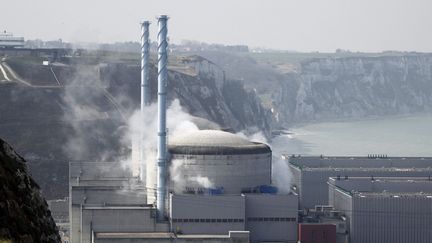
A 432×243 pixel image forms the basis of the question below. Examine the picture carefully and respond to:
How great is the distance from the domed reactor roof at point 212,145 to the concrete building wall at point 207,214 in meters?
2.81

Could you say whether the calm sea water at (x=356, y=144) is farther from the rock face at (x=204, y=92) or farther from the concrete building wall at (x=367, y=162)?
the concrete building wall at (x=367, y=162)

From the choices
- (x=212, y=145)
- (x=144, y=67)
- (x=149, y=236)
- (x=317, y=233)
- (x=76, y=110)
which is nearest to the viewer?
(x=149, y=236)

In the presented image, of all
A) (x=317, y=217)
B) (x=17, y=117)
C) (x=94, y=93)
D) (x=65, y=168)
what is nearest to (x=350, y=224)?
(x=317, y=217)

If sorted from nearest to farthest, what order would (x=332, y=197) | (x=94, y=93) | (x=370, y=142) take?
1. (x=332, y=197)
2. (x=94, y=93)
3. (x=370, y=142)

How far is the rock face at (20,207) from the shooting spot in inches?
677

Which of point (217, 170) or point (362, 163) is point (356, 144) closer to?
point (362, 163)

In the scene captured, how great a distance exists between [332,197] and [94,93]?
64.7 metres

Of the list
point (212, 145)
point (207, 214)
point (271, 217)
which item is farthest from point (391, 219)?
point (212, 145)

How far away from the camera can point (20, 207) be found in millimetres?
17688

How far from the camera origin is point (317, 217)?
208 ft

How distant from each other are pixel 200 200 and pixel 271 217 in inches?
153

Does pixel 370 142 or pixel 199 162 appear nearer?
pixel 199 162

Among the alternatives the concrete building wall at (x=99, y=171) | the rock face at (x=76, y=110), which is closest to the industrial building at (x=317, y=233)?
the concrete building wall at (x=99, y=171)

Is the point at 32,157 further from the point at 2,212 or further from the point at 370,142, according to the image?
the point at 2,212
